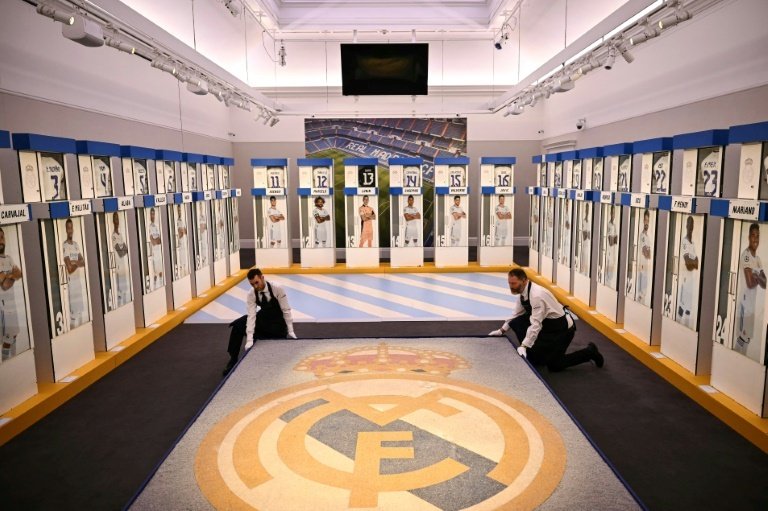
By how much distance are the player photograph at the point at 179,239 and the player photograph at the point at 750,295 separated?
840 cm

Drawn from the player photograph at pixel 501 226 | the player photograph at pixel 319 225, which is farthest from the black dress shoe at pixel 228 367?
the player photograph at pixel 501 226

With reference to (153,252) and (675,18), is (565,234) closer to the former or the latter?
(675,18)

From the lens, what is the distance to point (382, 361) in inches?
255

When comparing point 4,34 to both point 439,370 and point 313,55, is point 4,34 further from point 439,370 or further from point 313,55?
point 313,55

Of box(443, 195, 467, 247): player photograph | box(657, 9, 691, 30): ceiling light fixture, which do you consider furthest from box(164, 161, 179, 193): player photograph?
box(657, 9, 691, 30): ceiling light fixture

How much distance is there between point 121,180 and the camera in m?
8.01

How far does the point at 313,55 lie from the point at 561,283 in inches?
374

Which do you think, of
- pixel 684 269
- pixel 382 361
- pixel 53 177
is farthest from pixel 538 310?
pixel 53 177

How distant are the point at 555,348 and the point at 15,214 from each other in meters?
6.11

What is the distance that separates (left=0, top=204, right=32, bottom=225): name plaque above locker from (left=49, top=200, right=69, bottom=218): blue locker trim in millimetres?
364

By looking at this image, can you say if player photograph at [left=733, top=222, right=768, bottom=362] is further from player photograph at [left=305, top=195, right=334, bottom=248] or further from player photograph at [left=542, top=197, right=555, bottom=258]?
player photograph at [left=305, top=195, right=334, bottom=248]

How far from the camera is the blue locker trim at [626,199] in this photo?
25.0 feet

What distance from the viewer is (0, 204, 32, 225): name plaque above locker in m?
5.21

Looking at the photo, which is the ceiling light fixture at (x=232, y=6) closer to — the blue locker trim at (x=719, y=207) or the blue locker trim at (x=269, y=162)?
the blue locker trim at (x=269, y=162)
